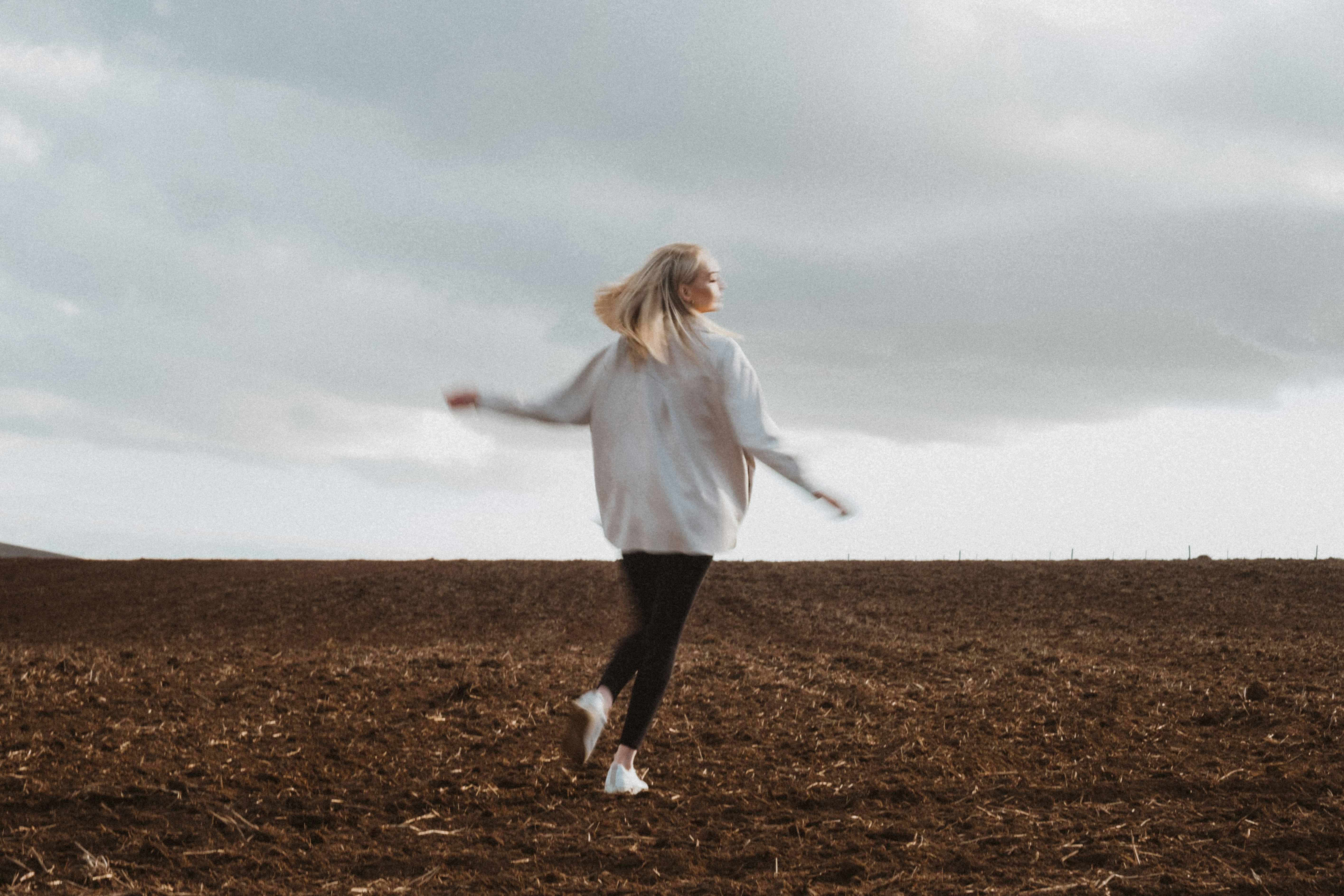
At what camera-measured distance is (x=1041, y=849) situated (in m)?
3.54

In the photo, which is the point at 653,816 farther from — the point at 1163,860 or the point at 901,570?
the point at 901,570

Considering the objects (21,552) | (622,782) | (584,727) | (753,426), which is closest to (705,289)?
(753,426)

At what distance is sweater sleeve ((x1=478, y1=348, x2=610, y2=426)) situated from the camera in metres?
4.03

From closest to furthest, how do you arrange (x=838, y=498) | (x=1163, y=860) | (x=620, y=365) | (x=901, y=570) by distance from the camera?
1. (x=1163, y=860)
2. (x=838, y=498)
3. (x=620, y=365)
4. (x=901, y=570)

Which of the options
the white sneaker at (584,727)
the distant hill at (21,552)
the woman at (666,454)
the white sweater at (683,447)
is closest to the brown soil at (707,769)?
the white sneaker at (584,727)

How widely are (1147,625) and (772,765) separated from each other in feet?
27.1

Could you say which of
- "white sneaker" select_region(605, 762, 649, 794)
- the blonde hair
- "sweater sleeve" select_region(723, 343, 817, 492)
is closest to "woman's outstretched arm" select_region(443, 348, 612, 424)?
the blonde hair

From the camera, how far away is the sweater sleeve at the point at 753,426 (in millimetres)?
3697

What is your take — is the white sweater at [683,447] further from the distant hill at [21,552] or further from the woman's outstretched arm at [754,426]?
the distant hill at [21,552]

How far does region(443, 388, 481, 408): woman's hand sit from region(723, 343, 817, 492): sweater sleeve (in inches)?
41.1

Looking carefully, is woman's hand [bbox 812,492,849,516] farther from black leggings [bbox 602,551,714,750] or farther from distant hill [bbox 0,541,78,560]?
distant hill [bbox 0,541,78,560]

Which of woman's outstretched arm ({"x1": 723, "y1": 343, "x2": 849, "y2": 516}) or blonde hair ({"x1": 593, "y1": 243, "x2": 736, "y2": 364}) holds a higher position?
blonde hair ({"x1": 593, "y1": 243, "x2": 736, "y2": 364})

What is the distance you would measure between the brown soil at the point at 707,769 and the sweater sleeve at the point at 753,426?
4.34 feet

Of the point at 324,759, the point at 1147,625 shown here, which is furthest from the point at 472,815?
the point at 1147,625
